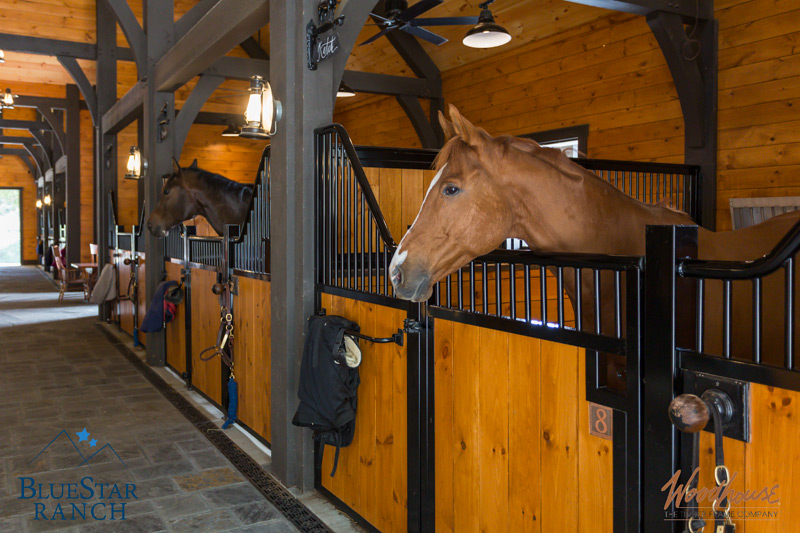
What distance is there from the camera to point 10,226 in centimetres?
2134

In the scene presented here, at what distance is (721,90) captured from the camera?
4.89 m

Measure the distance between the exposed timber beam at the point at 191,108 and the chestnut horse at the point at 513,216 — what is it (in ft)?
14.7

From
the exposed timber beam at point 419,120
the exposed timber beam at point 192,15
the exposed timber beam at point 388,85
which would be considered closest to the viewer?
the exposed timber beam at point 192,15

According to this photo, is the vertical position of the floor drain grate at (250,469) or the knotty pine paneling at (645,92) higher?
the knotty pine paneling at (645,92)

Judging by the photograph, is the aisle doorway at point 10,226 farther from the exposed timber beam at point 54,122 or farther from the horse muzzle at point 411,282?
the horse muzzle at point 411,282

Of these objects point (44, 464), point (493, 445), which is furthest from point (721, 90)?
point (44, 464)

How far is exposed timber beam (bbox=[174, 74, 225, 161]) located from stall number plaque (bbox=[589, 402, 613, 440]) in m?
4.92

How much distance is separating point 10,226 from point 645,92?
22.2m

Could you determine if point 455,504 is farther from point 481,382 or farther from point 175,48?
point 175,48

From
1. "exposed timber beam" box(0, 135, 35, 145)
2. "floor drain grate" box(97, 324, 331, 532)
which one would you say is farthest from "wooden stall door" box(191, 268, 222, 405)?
"exposed timber beam" box(0, 135, 35, 145)

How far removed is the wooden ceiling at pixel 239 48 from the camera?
6227 mm

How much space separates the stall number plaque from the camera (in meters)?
1.43

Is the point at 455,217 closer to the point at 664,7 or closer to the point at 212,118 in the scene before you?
the point at 664,7

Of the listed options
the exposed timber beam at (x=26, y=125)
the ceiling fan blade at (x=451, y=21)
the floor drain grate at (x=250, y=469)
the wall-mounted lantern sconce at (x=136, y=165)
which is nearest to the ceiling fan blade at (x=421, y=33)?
the ceiling fan blade at (x=451, y=21)
